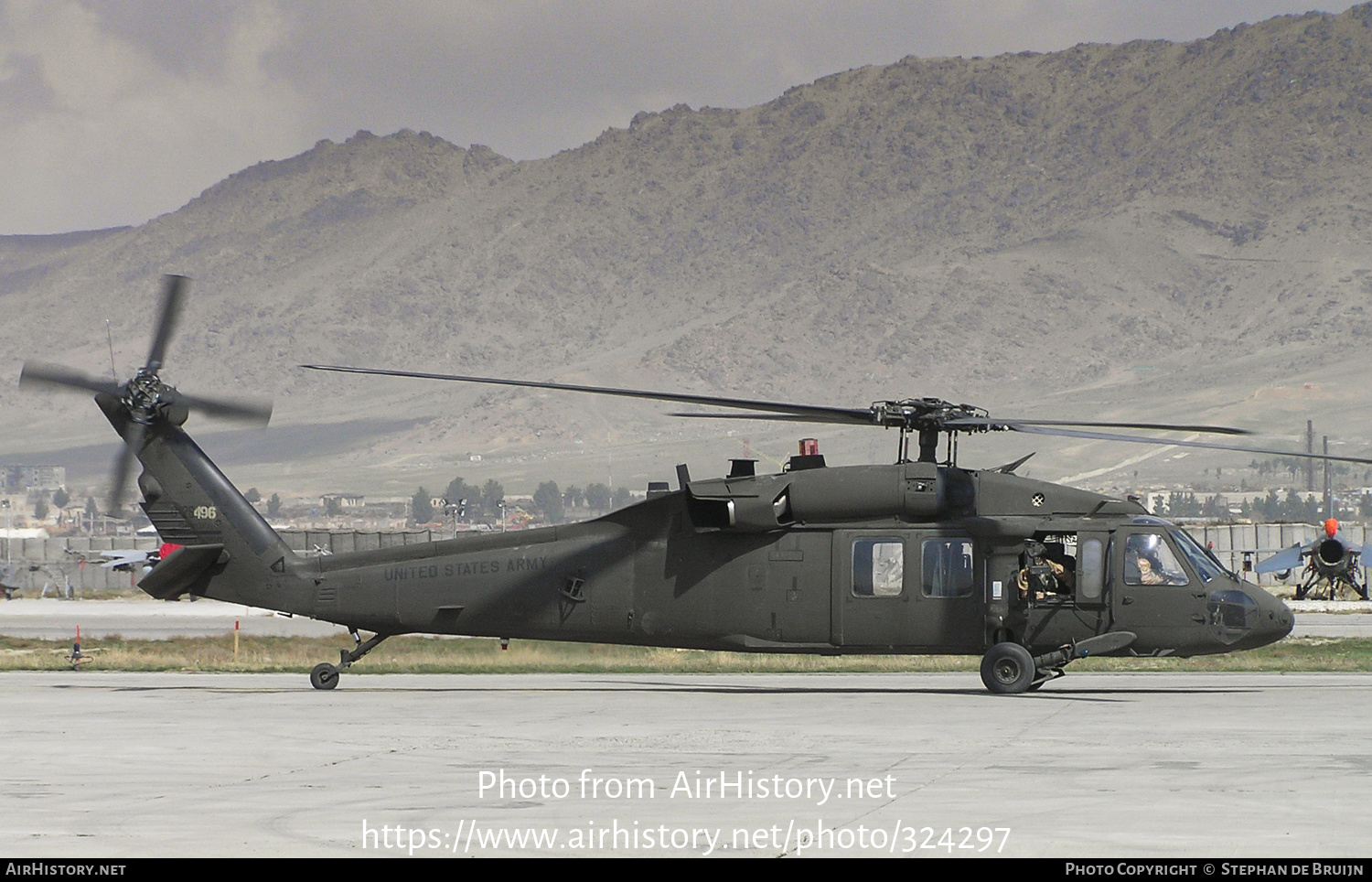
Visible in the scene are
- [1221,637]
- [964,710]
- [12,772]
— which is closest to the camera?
[12,772]

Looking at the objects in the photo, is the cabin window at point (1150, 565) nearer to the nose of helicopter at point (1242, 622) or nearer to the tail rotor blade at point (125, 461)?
the nose of helicopter at point (1242, 622)

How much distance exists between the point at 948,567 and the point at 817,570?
178 centimetres

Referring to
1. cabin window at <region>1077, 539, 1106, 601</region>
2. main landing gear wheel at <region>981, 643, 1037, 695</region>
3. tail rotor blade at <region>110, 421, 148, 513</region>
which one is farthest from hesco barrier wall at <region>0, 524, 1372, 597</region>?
cabin window at <region>1077, 539, 1106, 601</region>

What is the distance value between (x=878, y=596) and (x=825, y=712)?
8.99ft

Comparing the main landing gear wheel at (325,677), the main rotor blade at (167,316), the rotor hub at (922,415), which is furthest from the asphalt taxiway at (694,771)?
the main rotor blade at (167,316)

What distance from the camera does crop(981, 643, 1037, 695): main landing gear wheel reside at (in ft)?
76.7

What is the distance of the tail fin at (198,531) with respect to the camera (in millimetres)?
26109

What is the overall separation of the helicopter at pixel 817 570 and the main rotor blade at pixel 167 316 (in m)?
0.05

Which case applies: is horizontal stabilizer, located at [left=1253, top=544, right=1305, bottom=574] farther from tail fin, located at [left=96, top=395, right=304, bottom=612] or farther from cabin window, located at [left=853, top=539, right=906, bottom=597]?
tail fin, located at [left=96, top=395, right=304, bottom=612]

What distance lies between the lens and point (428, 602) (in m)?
25.4

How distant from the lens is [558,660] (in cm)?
3288

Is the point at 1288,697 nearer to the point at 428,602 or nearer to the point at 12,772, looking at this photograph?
the point at 428,602

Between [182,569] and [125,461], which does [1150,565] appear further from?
[125,461]
